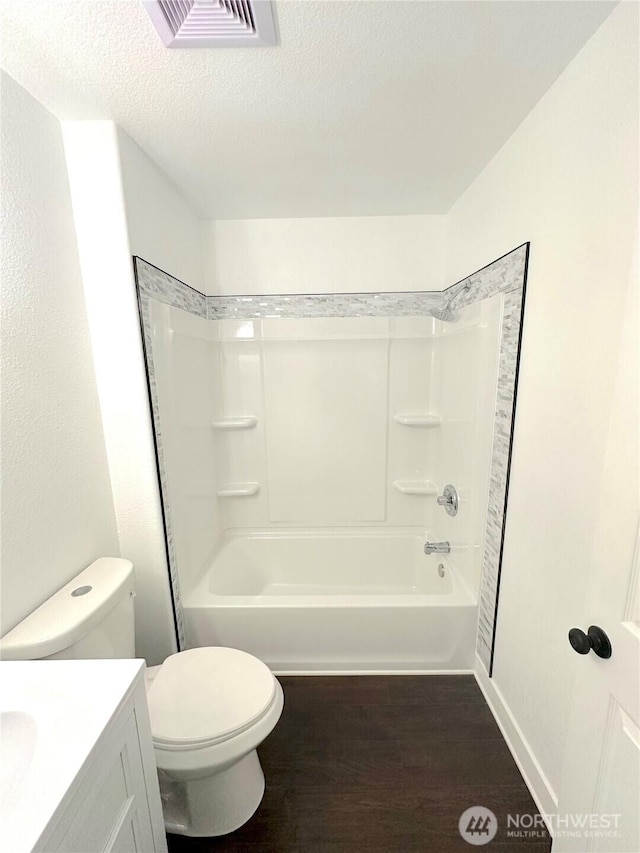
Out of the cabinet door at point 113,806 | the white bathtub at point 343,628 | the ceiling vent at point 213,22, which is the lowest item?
the white bathtub at point 343,628

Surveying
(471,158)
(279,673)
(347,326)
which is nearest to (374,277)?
(347,326)

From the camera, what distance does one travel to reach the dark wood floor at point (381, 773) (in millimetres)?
1154

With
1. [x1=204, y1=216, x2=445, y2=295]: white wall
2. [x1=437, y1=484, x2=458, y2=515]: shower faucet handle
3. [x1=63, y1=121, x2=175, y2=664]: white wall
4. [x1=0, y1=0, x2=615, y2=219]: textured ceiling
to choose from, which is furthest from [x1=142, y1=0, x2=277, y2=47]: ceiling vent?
[x1=437, y1=484, x2=458, y2=515]: shower faucet handle

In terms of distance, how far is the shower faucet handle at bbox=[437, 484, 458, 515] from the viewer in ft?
6.33

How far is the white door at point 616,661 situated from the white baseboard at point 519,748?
47 cm

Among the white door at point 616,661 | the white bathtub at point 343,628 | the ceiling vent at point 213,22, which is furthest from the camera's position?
the white bathtub at point 343,628

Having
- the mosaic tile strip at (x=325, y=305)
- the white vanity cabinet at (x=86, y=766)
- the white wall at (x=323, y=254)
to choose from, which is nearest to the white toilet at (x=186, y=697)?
the white vanity cabinet at (x=86, y=766)

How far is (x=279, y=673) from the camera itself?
1783 millimetres

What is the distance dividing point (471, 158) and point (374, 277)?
764 millimetres

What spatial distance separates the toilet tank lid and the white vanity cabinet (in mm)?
124

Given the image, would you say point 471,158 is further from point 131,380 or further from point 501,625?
point 501,625

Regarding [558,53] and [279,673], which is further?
[279,673]

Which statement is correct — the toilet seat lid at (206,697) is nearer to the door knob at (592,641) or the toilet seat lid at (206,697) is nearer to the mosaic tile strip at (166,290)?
the door knob at (592,641)

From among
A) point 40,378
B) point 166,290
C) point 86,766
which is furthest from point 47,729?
point 166,290
